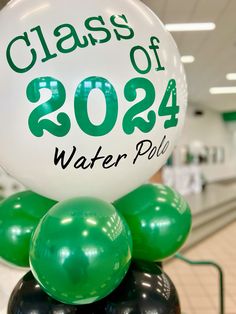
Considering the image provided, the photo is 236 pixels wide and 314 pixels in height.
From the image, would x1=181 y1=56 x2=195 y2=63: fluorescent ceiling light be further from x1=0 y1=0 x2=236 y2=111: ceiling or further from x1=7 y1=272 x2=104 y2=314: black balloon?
x1=7 y1=272 x2=104 y2=314: black balloon

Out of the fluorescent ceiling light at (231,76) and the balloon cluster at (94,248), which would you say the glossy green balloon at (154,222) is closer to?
the balloon cluster at (94,248)

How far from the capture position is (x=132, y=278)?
906 millimetres

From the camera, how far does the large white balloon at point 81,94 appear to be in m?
0.79

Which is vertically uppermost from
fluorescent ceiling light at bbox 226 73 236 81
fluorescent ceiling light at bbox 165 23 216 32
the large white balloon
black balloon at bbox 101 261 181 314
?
the large white balloon

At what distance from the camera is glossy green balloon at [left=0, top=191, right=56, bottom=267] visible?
0.95m

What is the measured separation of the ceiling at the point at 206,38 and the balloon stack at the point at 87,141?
305 cm

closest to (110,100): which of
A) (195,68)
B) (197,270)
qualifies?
(197,270)

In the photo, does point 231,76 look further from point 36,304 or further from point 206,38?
point 36,304

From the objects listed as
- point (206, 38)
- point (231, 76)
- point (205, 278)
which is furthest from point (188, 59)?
point (205, 278)

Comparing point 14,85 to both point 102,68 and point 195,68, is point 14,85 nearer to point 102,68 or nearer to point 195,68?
point 102,68

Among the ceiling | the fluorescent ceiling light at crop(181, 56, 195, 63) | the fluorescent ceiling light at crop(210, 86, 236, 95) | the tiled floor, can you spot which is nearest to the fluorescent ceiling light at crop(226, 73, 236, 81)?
the ceiling

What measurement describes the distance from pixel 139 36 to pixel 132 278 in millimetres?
629

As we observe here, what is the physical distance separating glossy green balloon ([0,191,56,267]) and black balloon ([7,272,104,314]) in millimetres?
85

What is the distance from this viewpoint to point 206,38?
5066 mm
